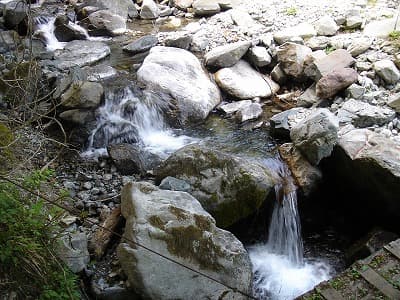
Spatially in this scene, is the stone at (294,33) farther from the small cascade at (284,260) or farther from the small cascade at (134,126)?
the small cascade at (284,260)

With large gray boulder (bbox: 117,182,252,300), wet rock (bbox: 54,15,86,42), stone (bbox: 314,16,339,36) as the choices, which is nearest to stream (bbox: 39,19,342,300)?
large gray boulder (bbox: 117,182,252,300)

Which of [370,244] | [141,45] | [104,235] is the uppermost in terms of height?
[141,45]

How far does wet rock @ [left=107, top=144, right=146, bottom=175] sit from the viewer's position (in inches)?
202

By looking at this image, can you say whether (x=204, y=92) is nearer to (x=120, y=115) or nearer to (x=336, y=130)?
(x=120, y=115)

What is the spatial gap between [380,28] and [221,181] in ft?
15.6

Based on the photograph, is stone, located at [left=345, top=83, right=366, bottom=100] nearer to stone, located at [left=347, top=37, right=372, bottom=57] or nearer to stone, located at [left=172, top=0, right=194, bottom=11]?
stone, located at [left=347, top=37, right=372, bottom=57]

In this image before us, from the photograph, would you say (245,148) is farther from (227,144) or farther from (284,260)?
(284,260)

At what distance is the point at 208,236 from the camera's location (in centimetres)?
350

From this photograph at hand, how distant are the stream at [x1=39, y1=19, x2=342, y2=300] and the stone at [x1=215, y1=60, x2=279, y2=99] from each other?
0.67m

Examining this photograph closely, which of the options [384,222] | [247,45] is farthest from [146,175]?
[247,45]

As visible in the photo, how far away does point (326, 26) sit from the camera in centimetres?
770

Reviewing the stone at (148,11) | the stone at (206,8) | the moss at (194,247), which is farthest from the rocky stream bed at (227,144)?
the stone at (148,11)

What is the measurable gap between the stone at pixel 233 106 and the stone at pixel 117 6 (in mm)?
4475

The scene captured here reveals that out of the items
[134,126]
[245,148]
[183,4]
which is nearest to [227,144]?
[245,148]
